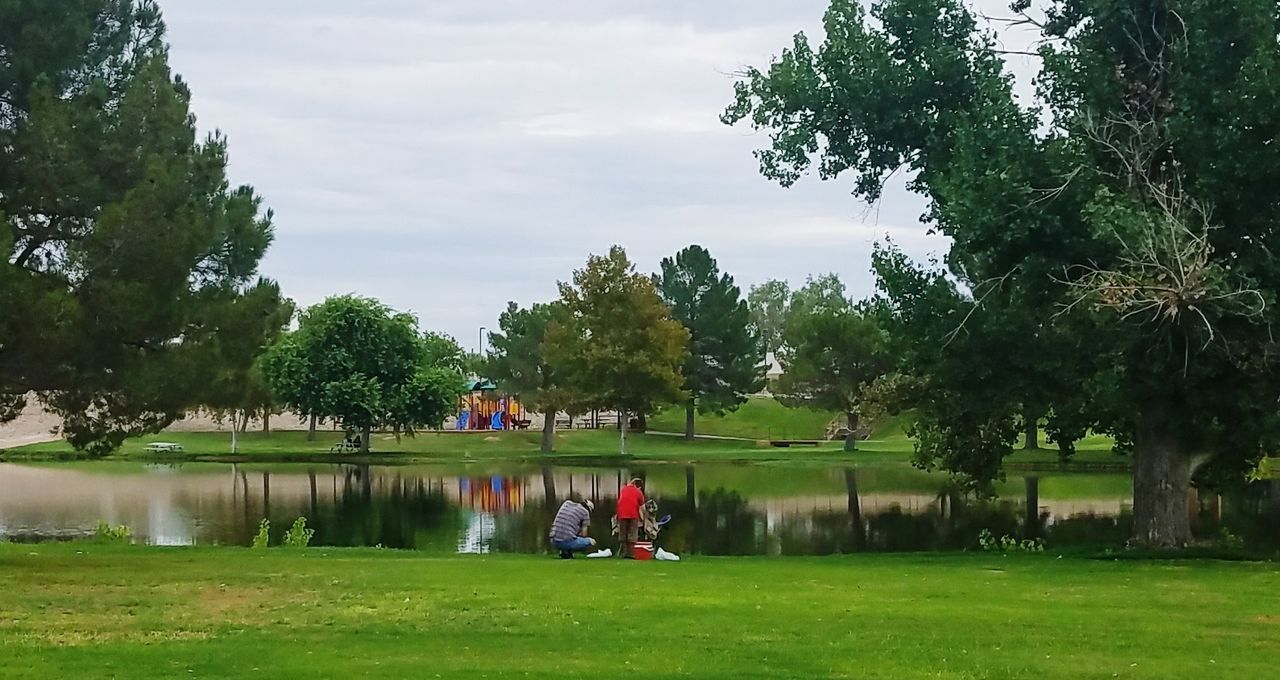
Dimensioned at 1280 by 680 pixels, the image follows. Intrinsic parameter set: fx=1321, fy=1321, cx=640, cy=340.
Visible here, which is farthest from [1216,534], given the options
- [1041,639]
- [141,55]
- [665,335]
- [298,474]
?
[665,335]

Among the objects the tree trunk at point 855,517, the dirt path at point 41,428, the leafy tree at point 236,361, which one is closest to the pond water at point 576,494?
the tree trunk at point 855,517

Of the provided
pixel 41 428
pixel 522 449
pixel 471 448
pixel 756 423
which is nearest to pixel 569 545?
pixel 522 449

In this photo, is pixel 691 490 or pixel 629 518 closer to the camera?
pixel 629 518

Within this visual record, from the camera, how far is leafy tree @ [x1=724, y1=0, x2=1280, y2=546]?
1867 centimetres

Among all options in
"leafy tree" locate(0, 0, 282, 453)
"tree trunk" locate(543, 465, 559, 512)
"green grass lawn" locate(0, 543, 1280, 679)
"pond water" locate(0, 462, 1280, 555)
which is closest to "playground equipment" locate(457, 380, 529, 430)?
"tree trunk" locate(543, 465, 559, 512)

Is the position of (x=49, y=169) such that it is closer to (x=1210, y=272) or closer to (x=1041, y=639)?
(x=1041, y=639)

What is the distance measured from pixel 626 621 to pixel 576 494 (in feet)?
104

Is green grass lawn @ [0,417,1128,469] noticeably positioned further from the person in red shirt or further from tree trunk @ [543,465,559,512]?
the person in red shirt

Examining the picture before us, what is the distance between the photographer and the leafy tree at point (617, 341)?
66812mm

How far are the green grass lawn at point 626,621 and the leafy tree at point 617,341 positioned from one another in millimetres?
47422

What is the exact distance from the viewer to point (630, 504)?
2181 cm

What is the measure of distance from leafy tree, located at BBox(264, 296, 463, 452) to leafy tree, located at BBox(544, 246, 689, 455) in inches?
251

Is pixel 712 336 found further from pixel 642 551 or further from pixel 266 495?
pixel 642 551

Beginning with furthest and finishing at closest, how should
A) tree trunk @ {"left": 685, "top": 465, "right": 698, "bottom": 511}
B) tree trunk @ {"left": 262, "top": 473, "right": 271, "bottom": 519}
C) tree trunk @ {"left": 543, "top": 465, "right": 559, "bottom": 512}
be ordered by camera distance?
tree trunk @ {"left": 543, "top": 465, "right": 559, "bottom": 512} → tree trunk @ {"left": 685, "top": 465, "right": 698, "bottom": 511} → tree trunk @ {"left": 262, "top": 473, "right": 271, "bottom": 519}
